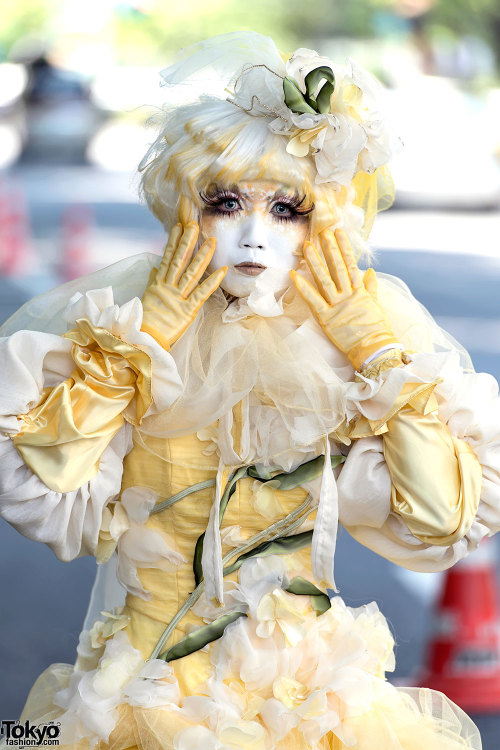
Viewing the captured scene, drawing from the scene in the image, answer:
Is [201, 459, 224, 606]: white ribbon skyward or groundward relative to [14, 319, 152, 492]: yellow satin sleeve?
groundward

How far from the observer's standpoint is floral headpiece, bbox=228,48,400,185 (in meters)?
1.60

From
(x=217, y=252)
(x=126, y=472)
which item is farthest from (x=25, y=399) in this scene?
(x=217, y=252)

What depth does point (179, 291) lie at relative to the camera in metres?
1.64

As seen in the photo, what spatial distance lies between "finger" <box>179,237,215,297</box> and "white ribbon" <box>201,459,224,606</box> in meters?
0.28

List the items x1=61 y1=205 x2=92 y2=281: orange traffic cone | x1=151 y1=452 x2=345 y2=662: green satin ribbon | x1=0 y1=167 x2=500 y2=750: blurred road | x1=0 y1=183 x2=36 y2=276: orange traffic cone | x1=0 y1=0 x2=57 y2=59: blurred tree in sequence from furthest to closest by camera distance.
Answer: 1. x1=0 y1=0 x2=57 y2=59: blurred tree
2. x1=0 y1=183 x2=36 y2=276: orange traffic cone
3. x1=61 y1=205 x2=92 y2=281: orange traffic cone
4. x1=0 y1=167 x2=500 y2=750: blurred road
5. x1=151 y1=452 x2=345 y2=662: green satin ribbon

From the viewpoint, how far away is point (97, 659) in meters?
1.76

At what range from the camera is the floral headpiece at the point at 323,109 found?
1.60 metres

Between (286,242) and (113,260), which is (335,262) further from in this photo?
(113,260)

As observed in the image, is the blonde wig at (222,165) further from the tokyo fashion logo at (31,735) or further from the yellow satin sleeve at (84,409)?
the tokyo fashion logo at (31,735)

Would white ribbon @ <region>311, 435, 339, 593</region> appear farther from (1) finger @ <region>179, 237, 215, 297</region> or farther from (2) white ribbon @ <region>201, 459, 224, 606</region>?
(1) finger @ <region>179, 237, 215, 297</region>

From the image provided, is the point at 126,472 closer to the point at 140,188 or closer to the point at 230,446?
the point at 230,446

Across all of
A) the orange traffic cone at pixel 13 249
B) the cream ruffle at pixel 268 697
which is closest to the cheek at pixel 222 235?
the cream ruffle at pixel 268 697

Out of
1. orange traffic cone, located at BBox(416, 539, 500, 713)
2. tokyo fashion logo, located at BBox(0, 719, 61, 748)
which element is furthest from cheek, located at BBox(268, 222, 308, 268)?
orange traffic cone, located at BBox(416, 539, 500, 713)

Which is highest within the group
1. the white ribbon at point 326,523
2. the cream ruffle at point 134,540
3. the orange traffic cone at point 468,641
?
the white ribbon at point 326,523
